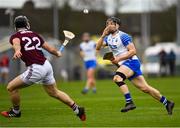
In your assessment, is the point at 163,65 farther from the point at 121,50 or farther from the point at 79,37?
the point at 121,50

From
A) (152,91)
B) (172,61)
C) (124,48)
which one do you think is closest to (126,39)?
(124,48)

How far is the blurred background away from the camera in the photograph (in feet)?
144

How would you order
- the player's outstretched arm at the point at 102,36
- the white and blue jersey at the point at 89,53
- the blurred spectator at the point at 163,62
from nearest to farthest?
the player's outstretched arm at the point at 102,36 → the white and blue jersey at the point at 89,53 → the blurred spectator at the point at 163,62

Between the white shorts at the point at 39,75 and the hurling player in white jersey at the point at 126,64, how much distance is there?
239 centimetres

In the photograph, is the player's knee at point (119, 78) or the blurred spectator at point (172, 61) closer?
the player's knee at point (119, 78)

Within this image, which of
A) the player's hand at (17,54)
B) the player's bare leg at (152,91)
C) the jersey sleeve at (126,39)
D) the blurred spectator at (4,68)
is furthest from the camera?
the blurred spectator at (4,68)

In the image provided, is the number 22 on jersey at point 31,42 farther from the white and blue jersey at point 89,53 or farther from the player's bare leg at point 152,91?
the white and blue jersey at point 89,53

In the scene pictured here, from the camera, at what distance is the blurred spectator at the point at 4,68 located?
Answer: 42.3 m

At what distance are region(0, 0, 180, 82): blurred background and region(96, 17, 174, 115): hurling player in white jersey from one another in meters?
24.5

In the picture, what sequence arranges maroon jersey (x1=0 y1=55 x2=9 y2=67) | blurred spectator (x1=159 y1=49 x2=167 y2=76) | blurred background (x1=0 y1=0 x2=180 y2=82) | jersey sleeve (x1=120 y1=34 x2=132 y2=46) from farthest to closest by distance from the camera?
blurred spectator (x1=159 y1=49 x2=167 y2=76)
blurred background (x1=0 y1=0 x2=180 y2=82)
maroon jersey (x1=0 y1=55 x2=9 y2=67)
jersey sleeve (x1=120 y1=34 x2=132 y2=46)

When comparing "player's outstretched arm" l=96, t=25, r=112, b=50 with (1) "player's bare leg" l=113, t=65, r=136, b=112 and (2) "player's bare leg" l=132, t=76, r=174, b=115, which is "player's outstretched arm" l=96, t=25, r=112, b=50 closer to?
(1) "player's bare leg" l=113, t=65, r=136, b=112

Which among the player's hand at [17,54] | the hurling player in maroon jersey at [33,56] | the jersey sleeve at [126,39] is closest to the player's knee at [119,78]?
the jersey sleeve at [126,39]

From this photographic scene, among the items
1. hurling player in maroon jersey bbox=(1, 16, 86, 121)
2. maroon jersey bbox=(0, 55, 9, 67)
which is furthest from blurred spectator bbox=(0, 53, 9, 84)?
hurling player in maroon jersey bbox=(1, 16, 86, 121)

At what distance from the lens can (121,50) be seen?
1706 centimetres
